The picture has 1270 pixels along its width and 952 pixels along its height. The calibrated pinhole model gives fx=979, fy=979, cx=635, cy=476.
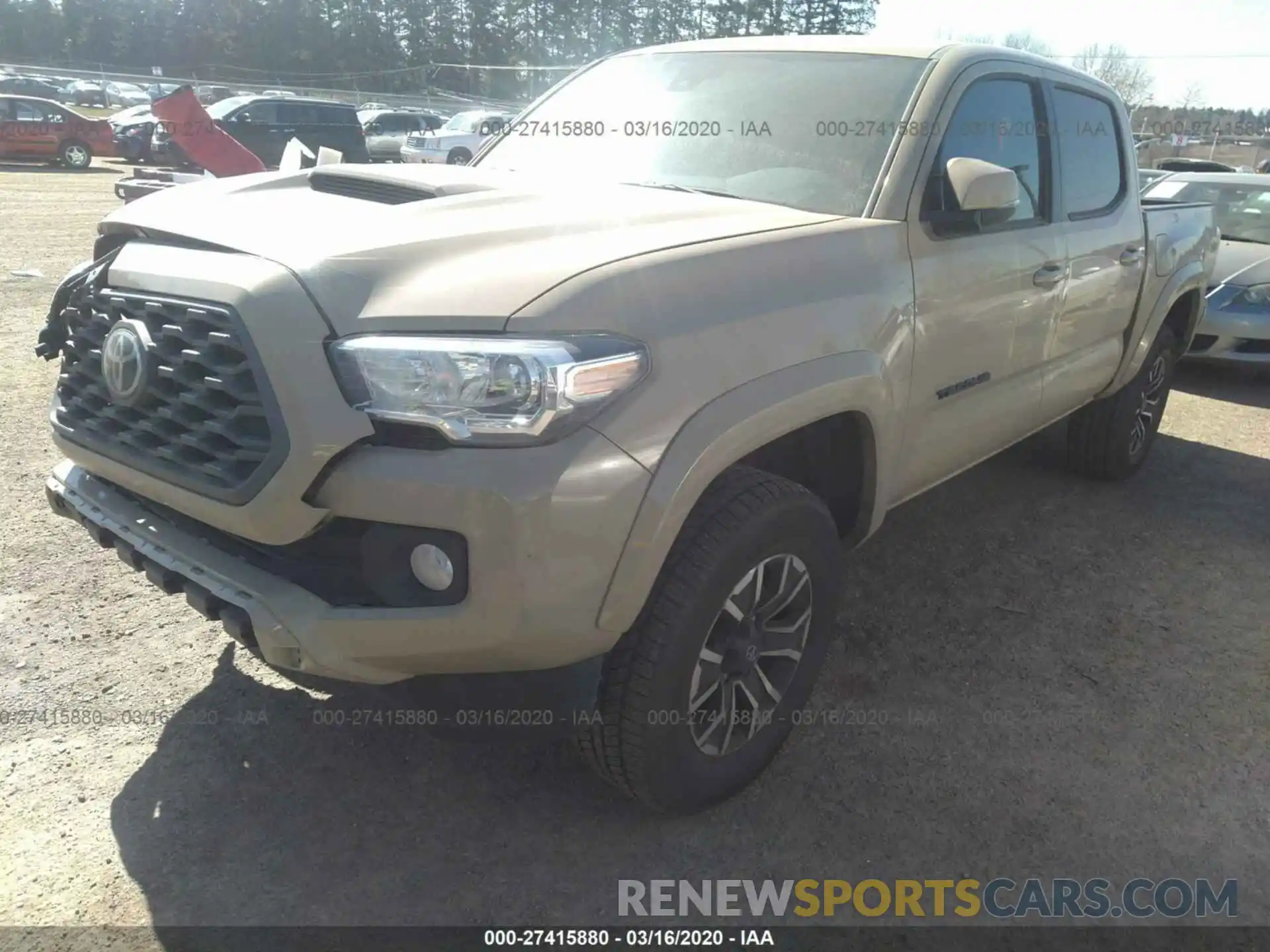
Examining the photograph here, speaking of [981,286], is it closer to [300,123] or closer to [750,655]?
[750,655]

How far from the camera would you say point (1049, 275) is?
3.54 m

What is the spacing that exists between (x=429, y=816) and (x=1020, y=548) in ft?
9.66

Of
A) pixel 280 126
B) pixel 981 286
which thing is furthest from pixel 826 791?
pixel 280 126

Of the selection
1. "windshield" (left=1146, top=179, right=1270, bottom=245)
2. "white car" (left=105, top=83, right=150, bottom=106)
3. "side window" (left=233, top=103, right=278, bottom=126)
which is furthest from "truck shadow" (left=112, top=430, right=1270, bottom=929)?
"white car" (left=105, top=83, right=150, bottom=106)

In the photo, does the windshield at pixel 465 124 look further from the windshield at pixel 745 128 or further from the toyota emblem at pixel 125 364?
the toyota emblem at pixel 125 364

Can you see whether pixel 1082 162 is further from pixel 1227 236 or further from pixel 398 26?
pixel 398 26

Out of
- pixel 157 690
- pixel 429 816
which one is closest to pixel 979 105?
pixel 429 816

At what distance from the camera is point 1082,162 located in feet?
13.2

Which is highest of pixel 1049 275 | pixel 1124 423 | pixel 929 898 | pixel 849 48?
pixel 849 48

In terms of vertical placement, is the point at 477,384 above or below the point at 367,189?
below

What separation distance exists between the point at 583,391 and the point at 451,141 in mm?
24002

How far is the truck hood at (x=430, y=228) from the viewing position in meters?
1.99

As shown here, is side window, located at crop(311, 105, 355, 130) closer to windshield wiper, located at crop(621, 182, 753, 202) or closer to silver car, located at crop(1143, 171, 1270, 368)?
silver car, located at crop(1143, 171, 1270, 368)

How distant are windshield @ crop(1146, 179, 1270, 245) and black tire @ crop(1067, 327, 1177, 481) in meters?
4.16
